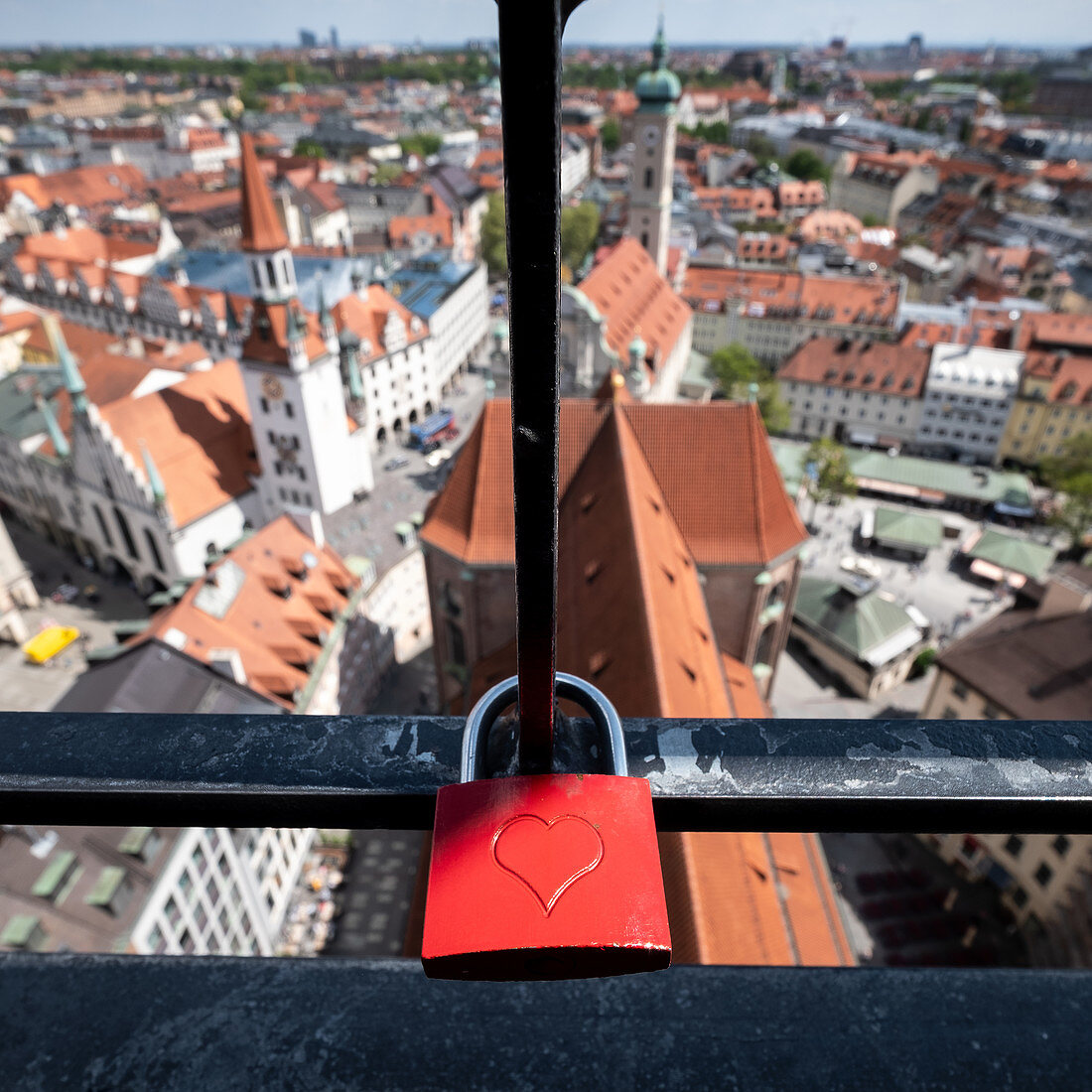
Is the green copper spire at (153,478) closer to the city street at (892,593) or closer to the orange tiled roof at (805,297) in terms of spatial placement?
the city street at (892,593)

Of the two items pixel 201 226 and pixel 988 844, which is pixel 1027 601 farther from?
pixel 201 226

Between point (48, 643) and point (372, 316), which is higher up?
point (372, 316)

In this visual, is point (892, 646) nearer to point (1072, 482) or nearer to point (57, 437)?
point (1072, 482)

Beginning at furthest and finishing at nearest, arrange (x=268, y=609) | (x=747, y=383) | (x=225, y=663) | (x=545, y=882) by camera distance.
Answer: (x=747, y=383) → (x=268, y=609) → (x=225, y=663) → (x=545, y=882)

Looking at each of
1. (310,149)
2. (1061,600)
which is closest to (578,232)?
(1061,600)

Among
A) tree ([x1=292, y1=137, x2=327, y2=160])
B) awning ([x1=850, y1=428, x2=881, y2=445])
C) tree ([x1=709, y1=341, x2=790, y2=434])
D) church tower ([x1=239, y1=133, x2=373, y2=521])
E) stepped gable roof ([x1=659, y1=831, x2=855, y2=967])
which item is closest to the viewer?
stepped gable roof ([x1=659, y1=831, x2=855, y2=967])

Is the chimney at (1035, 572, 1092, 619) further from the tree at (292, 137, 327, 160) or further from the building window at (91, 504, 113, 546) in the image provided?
the tree at (292, 137, 327, 160)

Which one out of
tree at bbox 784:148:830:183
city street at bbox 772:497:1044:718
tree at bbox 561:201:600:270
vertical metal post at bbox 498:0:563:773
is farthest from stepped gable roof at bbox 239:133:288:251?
tree at bbox 784:148:830:183
